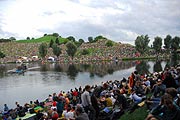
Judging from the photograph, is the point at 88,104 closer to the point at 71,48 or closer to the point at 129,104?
the point at 129,104

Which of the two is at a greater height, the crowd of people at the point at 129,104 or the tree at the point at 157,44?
the tree at the point at 157,44

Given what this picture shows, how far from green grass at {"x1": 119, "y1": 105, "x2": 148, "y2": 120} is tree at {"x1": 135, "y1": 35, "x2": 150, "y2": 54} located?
354 feet

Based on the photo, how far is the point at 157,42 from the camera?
123m

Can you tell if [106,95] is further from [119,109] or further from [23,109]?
[23,109]

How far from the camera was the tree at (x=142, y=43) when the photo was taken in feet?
394

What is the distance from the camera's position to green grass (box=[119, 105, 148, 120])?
13.2 metres

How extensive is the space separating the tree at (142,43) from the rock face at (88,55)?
4.23 m

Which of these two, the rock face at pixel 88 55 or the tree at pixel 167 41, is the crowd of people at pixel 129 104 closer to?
the rock face at pixel 88 55

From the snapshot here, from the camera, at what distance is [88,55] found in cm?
13688

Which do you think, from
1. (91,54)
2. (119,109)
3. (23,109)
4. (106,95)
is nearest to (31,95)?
(23,109)

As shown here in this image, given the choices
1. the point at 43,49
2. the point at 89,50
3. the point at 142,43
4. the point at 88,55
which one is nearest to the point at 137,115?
the point at 142,43

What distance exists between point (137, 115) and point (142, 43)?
10901 cm

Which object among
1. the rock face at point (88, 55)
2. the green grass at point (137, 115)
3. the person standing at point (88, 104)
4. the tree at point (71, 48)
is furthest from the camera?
the rock face at point (88, 55)

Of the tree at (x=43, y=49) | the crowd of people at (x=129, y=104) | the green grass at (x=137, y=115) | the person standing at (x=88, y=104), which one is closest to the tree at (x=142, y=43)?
the tree at (x=43, y=49)
